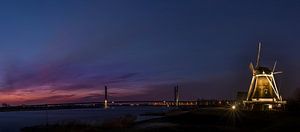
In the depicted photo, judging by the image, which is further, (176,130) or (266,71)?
(266,71)

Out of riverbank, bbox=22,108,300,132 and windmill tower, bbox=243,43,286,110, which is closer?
riverbank, bbox=22,108,300,132

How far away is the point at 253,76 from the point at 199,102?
4592 inches

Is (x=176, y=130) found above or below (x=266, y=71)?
below

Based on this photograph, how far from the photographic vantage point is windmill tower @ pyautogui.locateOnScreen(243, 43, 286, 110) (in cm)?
6838

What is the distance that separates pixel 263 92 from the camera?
6994cm

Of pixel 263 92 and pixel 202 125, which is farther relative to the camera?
pixel 263 92

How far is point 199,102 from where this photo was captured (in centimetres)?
19000

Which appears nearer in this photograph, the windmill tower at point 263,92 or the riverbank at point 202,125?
the riverbank at point 202,125

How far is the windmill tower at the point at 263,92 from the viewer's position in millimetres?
68375

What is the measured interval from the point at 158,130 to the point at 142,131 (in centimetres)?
147

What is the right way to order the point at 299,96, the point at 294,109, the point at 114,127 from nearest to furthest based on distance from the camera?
the point at 114,127
the point at 294,109
the point at 299,96

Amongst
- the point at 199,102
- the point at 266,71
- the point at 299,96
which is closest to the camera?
the point at 299,96

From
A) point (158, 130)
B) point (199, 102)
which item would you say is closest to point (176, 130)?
point (158, 130)

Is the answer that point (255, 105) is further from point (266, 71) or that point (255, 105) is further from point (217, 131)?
point (217, 131)
